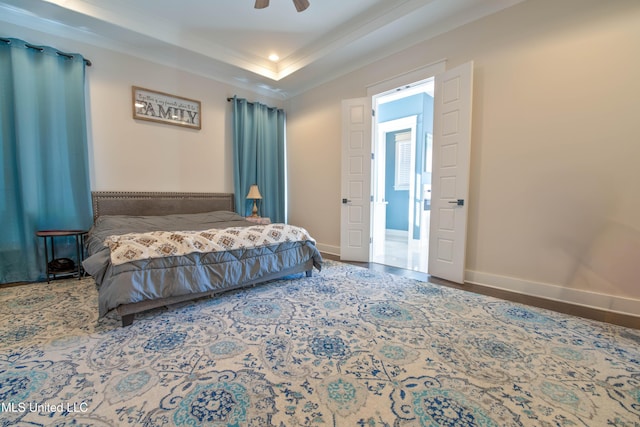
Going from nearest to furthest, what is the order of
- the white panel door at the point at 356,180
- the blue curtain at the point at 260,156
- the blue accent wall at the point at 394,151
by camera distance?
the white panel door at the point at 356,180
the blue curtain at the point at 260,156
the blue accent wall at the point at 394,151

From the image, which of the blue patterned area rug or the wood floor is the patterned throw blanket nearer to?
the blue patterned area rug

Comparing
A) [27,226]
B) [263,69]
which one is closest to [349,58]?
[263,69]

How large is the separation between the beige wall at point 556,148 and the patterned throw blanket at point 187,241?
2.29 metres

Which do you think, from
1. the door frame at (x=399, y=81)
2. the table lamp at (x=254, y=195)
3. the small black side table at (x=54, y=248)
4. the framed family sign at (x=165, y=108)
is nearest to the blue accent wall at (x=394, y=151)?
the door frame at (x=399, y=81)

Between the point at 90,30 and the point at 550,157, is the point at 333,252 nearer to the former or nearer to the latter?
the point at 550,157

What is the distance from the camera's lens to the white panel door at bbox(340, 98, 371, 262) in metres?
3.85

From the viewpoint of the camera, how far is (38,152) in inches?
115

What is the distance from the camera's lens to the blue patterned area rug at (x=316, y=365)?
116cm

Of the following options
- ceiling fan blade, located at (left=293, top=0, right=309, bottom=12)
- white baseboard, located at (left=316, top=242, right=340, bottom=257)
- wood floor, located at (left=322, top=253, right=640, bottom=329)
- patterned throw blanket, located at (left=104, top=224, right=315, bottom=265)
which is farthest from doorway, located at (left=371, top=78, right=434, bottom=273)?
ceiling fan blade, located at (left=293, top=0, right=309, bottom=12)

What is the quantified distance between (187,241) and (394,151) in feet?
18.6

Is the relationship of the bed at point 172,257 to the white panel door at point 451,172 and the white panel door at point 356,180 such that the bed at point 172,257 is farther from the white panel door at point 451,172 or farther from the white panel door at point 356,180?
the white panel door at point 451,172

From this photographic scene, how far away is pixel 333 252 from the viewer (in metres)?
4.46

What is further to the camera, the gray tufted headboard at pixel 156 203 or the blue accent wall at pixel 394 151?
the blue accent wall at pixel 394 151

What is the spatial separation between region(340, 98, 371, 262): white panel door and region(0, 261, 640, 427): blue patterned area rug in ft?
5.35
